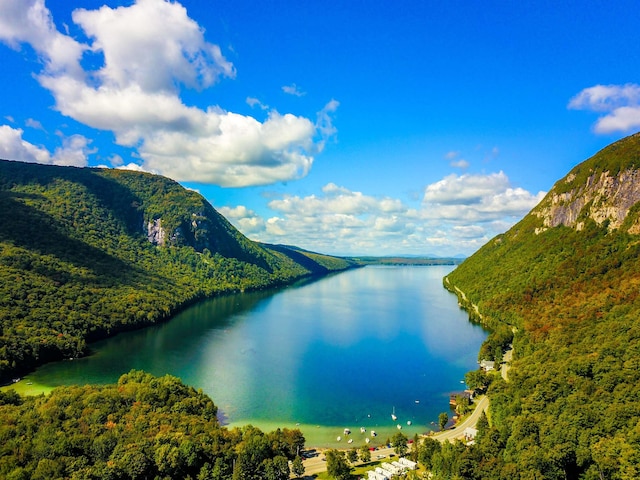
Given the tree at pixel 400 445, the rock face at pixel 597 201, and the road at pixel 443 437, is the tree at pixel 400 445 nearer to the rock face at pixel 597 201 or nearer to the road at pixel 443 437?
the road at pixel 443 437

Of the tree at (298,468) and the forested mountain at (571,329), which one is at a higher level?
the forested mountain at (571,329)

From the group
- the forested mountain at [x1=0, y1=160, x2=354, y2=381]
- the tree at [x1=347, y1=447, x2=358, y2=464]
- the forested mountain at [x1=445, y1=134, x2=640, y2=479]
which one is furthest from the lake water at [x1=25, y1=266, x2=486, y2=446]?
the forested mountain at [x1=445, y1=134, x2=640, y2=479]

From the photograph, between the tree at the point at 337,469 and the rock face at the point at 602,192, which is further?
the rock face at the point at 602,192

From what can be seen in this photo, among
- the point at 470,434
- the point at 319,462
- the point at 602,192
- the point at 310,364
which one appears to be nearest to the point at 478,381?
the point at 470,434

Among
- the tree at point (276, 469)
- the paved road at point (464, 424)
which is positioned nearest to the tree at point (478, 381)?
the paved road at point (464, 424)

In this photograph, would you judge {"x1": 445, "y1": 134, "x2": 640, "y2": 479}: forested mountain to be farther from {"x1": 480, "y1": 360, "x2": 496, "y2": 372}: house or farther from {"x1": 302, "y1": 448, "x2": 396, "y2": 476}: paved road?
{"x1": 302, "y1": 448, "x2": 396, "y2": 476}: paved road

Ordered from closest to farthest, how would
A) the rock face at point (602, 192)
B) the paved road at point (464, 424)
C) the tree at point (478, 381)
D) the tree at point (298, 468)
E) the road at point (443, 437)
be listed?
the tree at point (298, 468) → the road at point (443, 437) → the paved road at point (464, 424) → the tree at point (478, 381) → the rock face at point (602, 192)
